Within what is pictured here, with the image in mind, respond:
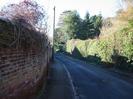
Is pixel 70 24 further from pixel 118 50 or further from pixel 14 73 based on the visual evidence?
pixel 14 73

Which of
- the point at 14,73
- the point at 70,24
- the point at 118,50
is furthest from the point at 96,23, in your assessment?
the point at 14,73

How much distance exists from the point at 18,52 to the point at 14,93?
1004 mm

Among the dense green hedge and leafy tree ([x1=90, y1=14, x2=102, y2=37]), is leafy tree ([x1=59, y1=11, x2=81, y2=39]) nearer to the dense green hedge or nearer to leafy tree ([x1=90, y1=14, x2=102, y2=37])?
leafy tree ([x1=90, y1=14, x2=102, y2=37])

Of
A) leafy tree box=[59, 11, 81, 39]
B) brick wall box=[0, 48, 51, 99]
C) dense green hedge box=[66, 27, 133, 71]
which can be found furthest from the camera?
leafy tree box=[59, 11, 81, 39]

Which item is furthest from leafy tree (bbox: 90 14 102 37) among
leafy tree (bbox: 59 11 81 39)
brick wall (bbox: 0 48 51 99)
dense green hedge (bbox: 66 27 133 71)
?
brick wall (bbox: 0 48 51 99)

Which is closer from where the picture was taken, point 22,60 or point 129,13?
point 22,60

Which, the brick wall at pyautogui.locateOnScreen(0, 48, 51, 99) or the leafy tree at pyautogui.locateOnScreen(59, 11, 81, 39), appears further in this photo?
the leafy tree at pyautogui.locateOnScreen(59, 11, 81, 39)

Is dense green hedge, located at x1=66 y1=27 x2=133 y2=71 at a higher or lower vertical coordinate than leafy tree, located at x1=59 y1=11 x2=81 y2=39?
lower

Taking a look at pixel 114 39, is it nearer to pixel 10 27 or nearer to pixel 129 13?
pixel 129 13

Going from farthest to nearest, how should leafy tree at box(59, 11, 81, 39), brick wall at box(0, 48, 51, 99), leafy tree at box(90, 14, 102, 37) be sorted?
leafy tree at box(59, 11, 81, 39) → leafy tree at box(90, 14, 102, 37) → brick wall at box(0, 48, 51, 99)

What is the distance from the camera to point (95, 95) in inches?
639

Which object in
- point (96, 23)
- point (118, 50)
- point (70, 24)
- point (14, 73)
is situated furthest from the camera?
point (70, 24)

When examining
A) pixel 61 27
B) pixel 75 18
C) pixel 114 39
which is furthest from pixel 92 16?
pixel 114 39

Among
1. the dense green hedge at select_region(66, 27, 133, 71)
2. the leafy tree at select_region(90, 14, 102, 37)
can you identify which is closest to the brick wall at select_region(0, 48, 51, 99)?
the dense green hedge at select_region(66, 27, 133, 71)
